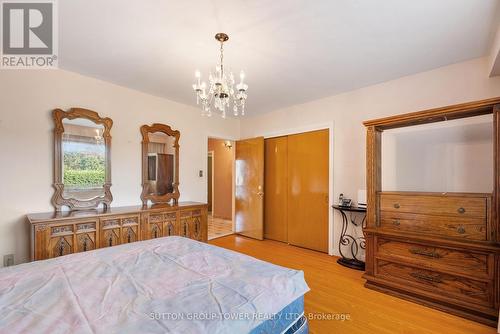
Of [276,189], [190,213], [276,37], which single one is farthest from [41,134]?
[276,189]

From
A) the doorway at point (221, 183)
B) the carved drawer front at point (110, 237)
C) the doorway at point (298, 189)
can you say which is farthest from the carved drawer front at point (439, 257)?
the doorway at point (221, 183)

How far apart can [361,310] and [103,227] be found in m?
2.97

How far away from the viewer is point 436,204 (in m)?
2.35

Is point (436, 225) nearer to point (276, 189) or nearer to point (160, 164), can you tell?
point (276, 189)

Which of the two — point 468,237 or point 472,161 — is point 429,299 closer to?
point 468,237

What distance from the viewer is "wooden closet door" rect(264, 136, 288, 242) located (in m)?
4.52

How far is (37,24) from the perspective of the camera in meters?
2.04

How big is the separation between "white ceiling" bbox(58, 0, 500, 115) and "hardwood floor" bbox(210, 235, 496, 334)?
2.58 m

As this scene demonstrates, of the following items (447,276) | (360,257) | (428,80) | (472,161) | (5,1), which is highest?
(5,1)

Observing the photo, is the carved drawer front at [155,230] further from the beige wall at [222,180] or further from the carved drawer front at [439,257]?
the beige wall at [222,180]

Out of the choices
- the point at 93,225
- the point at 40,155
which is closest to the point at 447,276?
the point at 93,225

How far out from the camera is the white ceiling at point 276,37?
5.98ft

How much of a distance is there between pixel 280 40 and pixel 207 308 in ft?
7.42

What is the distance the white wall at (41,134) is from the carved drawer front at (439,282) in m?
3.50
